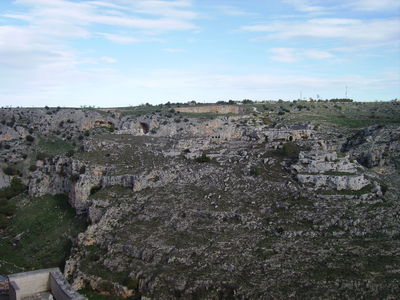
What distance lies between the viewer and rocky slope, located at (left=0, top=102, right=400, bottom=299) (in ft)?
93.9

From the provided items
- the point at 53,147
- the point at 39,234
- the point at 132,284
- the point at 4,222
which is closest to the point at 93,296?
the point at 132,284

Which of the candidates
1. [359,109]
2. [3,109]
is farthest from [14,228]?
[359,109]

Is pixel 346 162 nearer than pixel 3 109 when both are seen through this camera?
Yes

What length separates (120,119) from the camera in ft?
286

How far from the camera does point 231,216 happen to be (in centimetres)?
3575

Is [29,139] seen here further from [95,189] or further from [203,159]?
[203,159]

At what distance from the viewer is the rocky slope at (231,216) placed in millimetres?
28625

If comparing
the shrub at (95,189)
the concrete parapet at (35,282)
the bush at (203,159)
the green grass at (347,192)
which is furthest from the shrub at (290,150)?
the concrete parapet at (35,282)

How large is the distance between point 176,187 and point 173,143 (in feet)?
37.2

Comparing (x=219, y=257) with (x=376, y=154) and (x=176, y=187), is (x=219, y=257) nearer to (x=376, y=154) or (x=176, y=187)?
(x=176, y=187)

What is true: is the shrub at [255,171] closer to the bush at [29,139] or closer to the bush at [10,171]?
the bush at [10,171]

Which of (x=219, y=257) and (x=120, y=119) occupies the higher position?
(x=120, y=119)

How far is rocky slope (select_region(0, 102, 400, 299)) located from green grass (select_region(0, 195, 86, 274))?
4.99 ft

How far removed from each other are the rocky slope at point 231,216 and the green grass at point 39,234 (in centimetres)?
152
